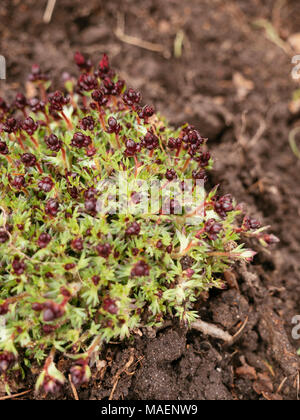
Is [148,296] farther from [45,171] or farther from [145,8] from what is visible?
[145,8]

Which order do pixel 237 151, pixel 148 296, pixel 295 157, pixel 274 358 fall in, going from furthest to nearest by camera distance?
pixel 295 157 → pixel 237 151 → pixel 274 358 → pixel 148 296

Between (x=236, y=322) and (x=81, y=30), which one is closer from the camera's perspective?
(x=236, y=322)

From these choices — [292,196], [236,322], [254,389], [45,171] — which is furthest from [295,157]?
[45,171]

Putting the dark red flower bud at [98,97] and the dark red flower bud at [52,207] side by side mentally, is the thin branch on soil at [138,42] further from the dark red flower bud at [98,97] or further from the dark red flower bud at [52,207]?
the dark red flower bud at [52,207]

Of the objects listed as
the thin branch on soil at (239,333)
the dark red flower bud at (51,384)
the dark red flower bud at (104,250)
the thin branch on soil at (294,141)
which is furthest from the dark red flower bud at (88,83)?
the thin branch on soil at (294,141)

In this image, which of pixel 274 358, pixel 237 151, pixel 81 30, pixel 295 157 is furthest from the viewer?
pixel 81 30

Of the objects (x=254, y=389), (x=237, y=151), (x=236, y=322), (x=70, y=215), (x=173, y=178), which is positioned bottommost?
(x=254, y=389)

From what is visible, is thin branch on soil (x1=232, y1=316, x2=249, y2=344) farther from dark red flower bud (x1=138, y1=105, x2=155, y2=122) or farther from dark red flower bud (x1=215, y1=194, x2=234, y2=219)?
dark red flower bud (x1=138, y1=105, x2=155, y2=122)

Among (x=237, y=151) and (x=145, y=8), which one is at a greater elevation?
(x=145, y=8)
